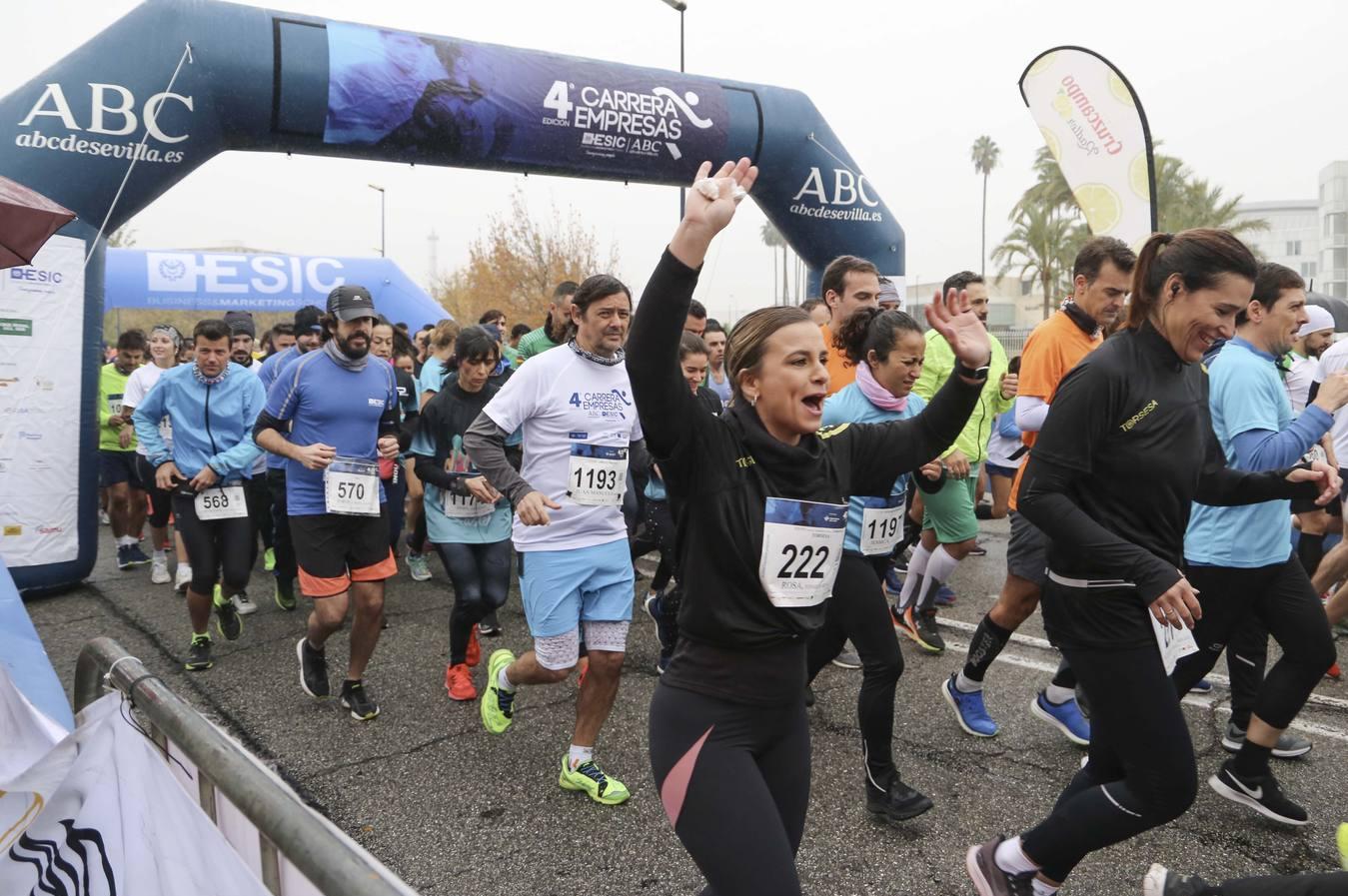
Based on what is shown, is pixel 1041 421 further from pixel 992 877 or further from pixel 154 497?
pixel 154 497

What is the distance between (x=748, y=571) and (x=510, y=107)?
703 cm

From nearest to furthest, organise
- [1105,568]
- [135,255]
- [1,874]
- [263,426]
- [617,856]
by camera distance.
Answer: [1,874] → [1105,568] → [617,856] → [263,426] → [135,255]

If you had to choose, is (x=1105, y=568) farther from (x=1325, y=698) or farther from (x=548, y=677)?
(x=1325, y=698)

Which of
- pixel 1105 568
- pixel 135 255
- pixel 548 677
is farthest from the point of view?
pixel 135 255

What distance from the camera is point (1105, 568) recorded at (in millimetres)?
2436

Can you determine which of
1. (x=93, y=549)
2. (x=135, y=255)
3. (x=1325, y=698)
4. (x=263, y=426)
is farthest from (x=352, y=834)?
(x=135, y=255)

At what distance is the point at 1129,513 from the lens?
2.52 meters

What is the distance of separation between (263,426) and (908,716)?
340 centimetres

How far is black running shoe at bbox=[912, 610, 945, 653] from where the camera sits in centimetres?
536


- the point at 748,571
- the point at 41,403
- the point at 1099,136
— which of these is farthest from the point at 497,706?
the point at 1099,136

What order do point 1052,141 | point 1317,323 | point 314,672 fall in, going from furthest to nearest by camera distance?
point 1052,141, point 1317,323, point 314,672

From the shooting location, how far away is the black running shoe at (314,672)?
472 centimetres

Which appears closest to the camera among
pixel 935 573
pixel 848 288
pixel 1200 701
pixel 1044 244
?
pixel 848 288

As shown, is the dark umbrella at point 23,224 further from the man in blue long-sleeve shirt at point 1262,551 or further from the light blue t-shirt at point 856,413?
the man in blue long-sleeve shirt at point 1262,551
